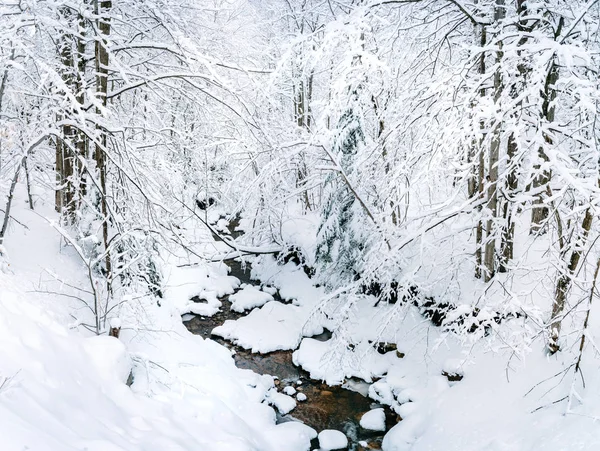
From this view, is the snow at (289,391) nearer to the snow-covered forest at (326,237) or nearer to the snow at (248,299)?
the snow-covered forest at (326,237)

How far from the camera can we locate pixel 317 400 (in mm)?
8289

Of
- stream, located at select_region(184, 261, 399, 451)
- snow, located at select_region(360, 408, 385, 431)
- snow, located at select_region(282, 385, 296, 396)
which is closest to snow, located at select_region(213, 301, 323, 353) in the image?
stream, located at select_region(184, 261, 399, 451)

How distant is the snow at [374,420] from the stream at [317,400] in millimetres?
84

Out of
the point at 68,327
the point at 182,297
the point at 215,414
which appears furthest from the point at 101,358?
the point at 182,297

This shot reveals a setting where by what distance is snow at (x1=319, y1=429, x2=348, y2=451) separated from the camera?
22.7 ft

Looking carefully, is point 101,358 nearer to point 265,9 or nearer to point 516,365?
point 516,365

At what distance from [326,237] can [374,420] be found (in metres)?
4.71

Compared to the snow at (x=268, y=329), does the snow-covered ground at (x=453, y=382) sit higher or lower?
higher

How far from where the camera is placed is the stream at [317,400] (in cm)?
740

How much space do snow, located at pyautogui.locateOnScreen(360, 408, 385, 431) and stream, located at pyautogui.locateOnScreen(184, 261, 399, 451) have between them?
3.3 inches

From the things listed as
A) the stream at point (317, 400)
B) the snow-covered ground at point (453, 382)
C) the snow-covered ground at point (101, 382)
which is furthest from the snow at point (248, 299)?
the snow-covered ground at point (101, 382)

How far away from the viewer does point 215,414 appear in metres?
6.14

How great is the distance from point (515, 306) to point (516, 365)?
1.52 metres

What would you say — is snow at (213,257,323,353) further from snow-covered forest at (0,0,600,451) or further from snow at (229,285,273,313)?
snow at (229,285,273,313)
